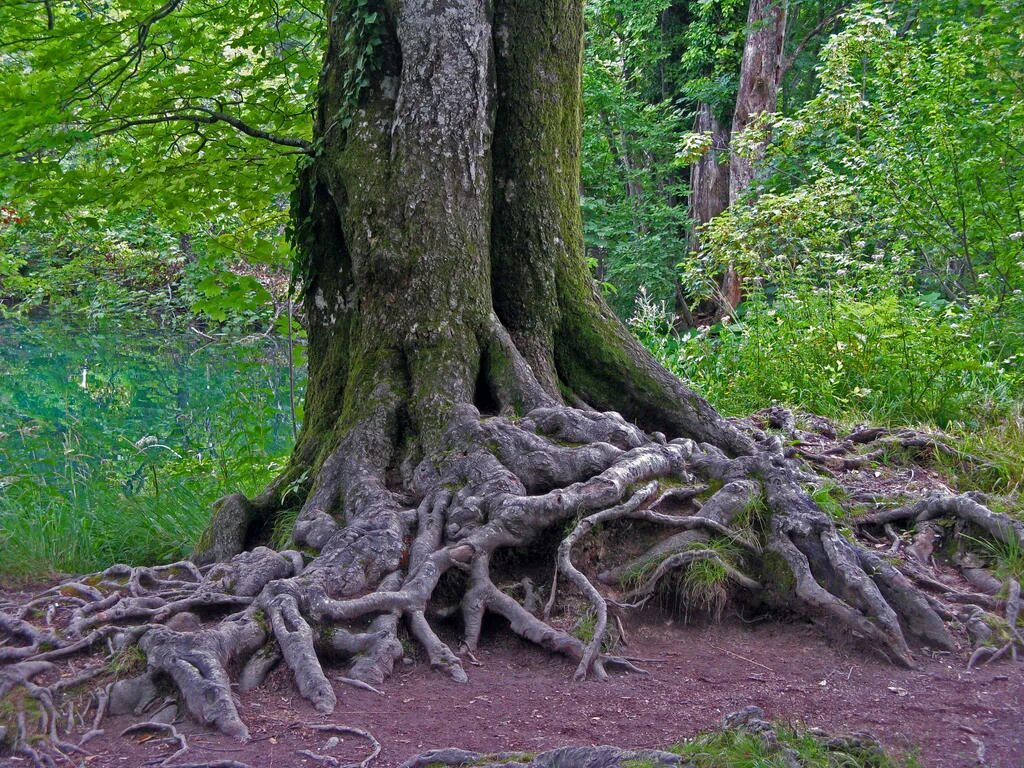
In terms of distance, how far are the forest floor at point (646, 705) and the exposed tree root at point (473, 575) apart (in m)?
0.09

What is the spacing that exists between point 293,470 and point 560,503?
1.92m

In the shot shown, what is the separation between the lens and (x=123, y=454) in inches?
393

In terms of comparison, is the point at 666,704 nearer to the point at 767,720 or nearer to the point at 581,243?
the point at 767,720

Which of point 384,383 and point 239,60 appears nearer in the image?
point 384,383

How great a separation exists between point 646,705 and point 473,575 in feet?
3.40

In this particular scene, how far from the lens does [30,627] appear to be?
3.90m

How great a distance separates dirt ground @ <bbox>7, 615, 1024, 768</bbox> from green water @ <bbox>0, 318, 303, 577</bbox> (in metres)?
3.11

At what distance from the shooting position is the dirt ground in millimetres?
3137

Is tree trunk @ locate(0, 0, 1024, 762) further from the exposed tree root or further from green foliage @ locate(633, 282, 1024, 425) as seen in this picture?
green foliage @ locate(633, 282, 1024, 425)

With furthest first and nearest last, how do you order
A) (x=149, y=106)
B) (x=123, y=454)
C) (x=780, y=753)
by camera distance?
(x=123, y=454) → (x=149, y=106) → (x=780, y=753)

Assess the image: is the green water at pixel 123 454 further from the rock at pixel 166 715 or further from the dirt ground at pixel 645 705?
the dirt ground at pixel 645 705

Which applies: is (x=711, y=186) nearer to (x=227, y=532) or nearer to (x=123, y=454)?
(x=123, y=454)

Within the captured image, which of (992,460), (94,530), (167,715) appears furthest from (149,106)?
(992,460)

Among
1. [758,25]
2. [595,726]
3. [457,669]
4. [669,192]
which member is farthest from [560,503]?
[669,192]
